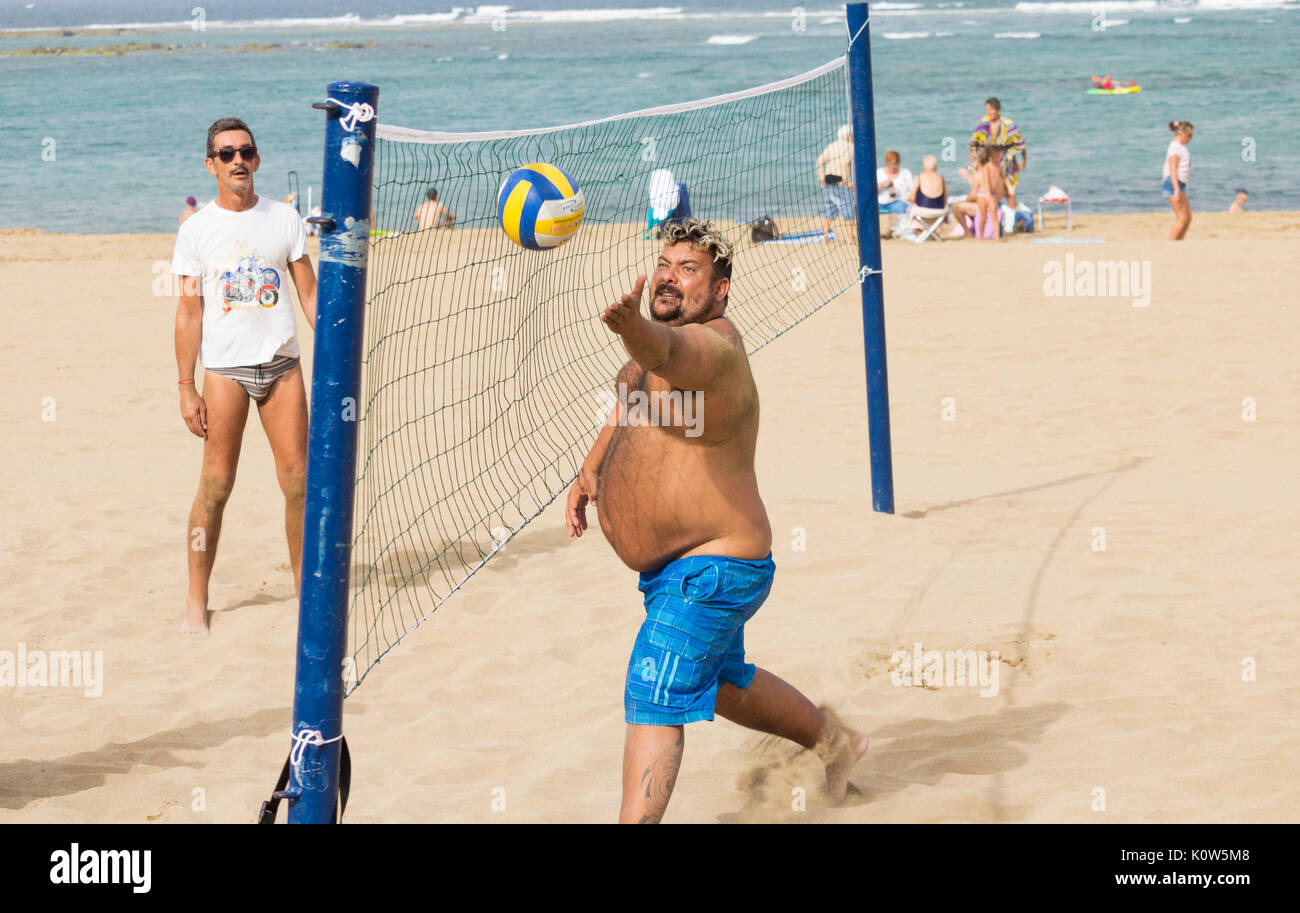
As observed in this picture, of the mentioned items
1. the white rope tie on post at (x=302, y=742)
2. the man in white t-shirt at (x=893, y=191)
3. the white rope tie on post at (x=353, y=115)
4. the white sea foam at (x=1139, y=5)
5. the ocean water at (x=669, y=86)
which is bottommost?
the white rope tie on post at (x=302, y=742)

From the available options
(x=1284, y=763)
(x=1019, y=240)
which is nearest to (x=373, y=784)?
(x=1284, y=763)

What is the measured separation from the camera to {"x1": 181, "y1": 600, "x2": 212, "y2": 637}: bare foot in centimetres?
530

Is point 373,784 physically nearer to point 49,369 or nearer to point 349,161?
point 349,161

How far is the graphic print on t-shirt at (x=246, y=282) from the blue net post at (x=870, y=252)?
2.67 m

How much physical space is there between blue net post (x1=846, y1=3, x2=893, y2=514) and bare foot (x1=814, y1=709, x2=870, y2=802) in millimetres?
2585

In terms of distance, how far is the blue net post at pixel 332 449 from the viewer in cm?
267

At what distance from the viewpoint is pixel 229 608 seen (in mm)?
5590

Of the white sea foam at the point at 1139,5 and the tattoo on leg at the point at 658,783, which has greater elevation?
the white sea foam at the point at 1139,5

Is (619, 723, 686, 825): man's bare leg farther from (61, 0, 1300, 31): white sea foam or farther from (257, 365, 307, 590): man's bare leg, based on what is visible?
(61, 0, 1300, 31): white sea foam

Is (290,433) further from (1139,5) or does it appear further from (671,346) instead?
(1139,5)

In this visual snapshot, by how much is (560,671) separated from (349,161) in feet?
8.70

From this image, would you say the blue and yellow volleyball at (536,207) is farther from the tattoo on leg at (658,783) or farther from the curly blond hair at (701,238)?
the tattoo on leg at (658,783)

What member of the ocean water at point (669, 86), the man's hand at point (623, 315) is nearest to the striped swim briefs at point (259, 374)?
the man's hand at point (623, 315)

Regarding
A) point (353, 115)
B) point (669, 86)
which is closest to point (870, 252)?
point (353, 115)
